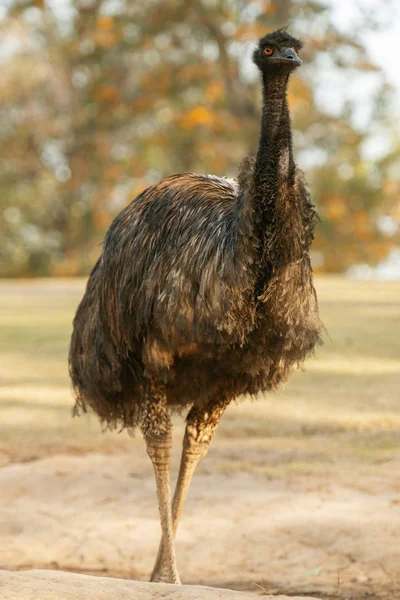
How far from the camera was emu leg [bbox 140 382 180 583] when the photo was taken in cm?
461

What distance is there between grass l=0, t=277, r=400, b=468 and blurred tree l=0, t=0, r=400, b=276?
12.8 metres

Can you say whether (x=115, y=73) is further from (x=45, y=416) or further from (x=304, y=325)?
(x=304, y=325)

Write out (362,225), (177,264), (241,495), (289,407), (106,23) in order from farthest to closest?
(362,225), (106,23), (289,407), (241,495), (177,264)

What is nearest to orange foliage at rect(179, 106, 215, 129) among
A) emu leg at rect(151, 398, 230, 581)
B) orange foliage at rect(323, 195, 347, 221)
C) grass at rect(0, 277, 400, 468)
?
orange foliage at rect(323, 195, 347, 221)

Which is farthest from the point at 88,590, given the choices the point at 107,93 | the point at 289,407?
the point at 107,93

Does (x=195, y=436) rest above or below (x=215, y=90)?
below

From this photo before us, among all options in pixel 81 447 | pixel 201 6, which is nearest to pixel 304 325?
pixel 81 447

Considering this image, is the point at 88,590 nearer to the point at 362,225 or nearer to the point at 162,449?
the point at 162,449

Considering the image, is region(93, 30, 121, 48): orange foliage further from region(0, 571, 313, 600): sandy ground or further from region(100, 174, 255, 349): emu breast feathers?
region(0, 571, 313, 600): sandy ground

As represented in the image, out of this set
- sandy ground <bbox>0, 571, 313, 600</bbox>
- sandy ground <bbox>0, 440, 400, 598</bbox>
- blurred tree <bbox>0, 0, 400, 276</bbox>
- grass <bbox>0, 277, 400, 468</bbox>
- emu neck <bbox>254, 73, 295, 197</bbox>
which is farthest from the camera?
blurred tree <bbox>0, 0, 400, 276</bbox>

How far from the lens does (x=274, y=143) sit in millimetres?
3930

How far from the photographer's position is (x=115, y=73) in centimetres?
2727

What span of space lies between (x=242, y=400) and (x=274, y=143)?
1.61 meters

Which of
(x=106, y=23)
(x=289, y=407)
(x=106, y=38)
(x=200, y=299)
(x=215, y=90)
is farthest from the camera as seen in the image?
(x=215, y=90)
